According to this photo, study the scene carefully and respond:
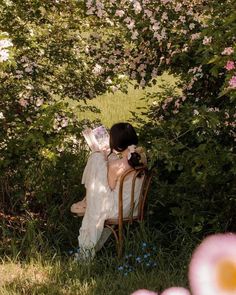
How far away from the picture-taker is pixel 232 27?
315 centimetres

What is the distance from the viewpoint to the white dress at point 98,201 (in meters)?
3.72

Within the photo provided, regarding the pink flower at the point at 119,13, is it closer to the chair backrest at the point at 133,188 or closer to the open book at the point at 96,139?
the open book at the point at 96,139

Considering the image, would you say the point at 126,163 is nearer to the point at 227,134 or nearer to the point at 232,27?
the point at 227,134

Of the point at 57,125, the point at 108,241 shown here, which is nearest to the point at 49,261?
the point at 108,241

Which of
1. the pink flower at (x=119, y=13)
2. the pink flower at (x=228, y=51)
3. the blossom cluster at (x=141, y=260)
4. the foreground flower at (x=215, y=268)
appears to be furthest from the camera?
the pink flower at (x=119, y=13)

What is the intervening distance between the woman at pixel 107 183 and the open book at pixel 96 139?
0.15 metres

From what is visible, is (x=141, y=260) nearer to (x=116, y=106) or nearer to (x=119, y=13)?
(x=119, y=13)

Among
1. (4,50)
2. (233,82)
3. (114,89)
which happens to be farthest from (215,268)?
(114,89)

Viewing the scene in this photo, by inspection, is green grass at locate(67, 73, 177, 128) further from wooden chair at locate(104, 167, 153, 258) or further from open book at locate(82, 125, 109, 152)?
wooden chair at locate(104, 167, 153, 258)

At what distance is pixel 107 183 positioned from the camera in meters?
3.76

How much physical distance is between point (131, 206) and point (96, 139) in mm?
658

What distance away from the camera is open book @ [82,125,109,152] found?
3.94 m

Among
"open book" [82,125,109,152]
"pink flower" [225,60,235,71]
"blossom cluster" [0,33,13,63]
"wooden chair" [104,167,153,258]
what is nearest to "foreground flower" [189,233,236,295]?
"pink flower" [225,60,235,71]

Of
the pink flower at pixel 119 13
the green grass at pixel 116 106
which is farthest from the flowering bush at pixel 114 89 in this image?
the green grass at pixel 116 106
